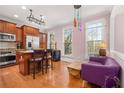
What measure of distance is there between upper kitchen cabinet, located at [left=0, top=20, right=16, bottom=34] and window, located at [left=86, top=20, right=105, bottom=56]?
4.11m

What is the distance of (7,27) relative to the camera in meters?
4.50

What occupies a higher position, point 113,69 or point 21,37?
point 21,37

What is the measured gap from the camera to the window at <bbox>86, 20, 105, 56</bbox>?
4429 mm

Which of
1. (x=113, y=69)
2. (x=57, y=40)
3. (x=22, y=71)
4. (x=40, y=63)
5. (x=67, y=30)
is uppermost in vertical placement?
(x=67, y=30)

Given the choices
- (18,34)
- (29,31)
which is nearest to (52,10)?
(29,31)

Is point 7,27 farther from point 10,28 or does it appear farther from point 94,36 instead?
point 94,36

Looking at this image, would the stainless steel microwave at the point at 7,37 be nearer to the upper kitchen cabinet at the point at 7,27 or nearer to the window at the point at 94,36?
the upper kitchen cabinet at the point at 7,27

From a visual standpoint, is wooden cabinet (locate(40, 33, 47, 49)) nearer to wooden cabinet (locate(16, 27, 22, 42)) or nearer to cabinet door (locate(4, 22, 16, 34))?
wooden cabinet (locate(16, 27, 22, 42))

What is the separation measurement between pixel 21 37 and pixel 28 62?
247 cm

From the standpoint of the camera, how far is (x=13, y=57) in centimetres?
463

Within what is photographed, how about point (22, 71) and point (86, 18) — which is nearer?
point (22, 71)

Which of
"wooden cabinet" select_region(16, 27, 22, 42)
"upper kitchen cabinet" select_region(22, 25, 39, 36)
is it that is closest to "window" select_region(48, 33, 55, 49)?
"upper kitchen cabinet" select_region(22, 25, 39, 36)
